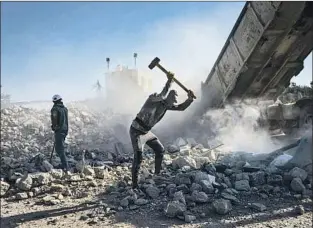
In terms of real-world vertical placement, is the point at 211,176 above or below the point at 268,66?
below

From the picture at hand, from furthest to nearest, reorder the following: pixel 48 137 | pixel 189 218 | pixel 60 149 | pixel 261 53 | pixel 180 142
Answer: pixel 48 137 → pixel 180 142 → pixel 261 53 → pixel 60 149 → pixel 189 218

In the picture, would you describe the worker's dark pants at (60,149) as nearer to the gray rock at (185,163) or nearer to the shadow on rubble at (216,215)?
the gray rock at (185,163)

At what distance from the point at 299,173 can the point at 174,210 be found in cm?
185

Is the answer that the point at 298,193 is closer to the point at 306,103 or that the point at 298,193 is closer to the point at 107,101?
the point at 306,103

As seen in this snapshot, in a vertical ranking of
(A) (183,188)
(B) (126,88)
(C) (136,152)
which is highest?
(B) (126,88)

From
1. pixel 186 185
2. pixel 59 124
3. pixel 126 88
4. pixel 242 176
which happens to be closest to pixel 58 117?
pixel 59 124

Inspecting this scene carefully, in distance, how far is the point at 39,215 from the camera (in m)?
4.57

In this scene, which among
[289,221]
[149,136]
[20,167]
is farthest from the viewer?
[20,167]

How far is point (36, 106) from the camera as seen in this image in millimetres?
14281

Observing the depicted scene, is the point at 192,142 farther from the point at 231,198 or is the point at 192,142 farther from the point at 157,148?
the point at 231,198

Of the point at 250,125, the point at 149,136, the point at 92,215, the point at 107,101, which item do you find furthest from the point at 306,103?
the point at 107,101

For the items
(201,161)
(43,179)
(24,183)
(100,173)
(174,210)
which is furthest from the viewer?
(201,161)

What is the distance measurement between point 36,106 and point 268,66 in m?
9.37

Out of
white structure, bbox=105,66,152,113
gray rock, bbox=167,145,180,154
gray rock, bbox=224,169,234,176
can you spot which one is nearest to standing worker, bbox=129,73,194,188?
gray rock, bbox=224,169,234,176
